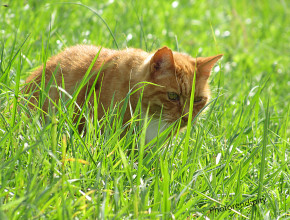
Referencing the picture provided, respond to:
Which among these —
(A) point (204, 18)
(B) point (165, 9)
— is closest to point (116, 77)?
(B) point (165, 9)

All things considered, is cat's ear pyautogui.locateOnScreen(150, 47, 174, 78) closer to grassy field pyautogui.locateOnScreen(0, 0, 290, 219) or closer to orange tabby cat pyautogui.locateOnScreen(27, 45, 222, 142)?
orange tabby cat pyautogui.locateOnScreen(27, 45, 222, 142)

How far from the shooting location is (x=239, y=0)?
7402 millimetres

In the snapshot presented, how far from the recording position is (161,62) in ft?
9.14

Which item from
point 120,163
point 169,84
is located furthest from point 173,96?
point 120,163

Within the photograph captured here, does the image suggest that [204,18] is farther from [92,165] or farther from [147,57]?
[92,165]

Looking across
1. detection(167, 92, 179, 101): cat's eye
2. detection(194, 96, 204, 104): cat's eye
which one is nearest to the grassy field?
detection(194, 96, 204, 104): cat's eye

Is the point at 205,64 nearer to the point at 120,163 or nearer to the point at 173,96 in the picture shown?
the point at 173,96

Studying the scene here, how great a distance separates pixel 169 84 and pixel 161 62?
0.55 feet

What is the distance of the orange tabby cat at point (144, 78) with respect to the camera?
9.09ft

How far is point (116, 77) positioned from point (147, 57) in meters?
0.32

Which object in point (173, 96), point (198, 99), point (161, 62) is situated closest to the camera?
point (161, 62)

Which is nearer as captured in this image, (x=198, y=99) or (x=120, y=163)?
(x=120, y=163)

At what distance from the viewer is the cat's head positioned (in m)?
2.78

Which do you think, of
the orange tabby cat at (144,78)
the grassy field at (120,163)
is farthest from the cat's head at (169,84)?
the grassy field at (120,163)
